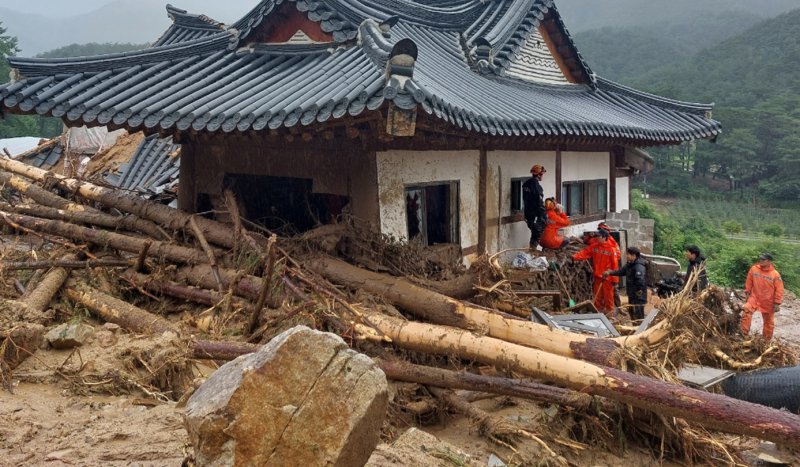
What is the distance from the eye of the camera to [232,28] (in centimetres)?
965

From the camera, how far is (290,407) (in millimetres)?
3332

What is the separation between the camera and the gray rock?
6160 mm

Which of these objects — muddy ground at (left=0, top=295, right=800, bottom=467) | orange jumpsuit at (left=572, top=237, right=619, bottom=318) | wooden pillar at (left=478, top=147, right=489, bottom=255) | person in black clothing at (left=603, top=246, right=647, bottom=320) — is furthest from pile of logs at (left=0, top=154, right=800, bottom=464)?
orange jumpsuit at (left=572, top=237, right=619, bottom=318)

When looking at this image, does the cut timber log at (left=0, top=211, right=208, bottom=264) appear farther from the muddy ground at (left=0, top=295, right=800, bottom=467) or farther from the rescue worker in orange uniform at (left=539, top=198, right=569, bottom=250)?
the rescue worker in orange uniform at (left=539, top=198, right=569, bottom=250)

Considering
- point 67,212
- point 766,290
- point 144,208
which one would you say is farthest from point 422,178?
point 766,290

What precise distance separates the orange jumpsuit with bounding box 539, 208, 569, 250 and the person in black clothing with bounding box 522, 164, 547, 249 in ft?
0.28

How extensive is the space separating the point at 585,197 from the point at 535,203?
2.86 m

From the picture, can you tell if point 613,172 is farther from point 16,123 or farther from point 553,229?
point 16,123

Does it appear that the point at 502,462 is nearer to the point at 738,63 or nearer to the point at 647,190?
the point at 647,190

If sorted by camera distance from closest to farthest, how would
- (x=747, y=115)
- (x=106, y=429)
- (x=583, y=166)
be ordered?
(x=106, y=429) → (x=583, y=166) → (x=747, y=115)

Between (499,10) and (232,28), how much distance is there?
234 inches

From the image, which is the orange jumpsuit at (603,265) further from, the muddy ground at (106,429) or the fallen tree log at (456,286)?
the muddy ground at (106,429)

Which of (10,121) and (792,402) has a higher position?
(10,121)

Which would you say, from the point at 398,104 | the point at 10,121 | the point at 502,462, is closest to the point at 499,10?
the point at 398,104
